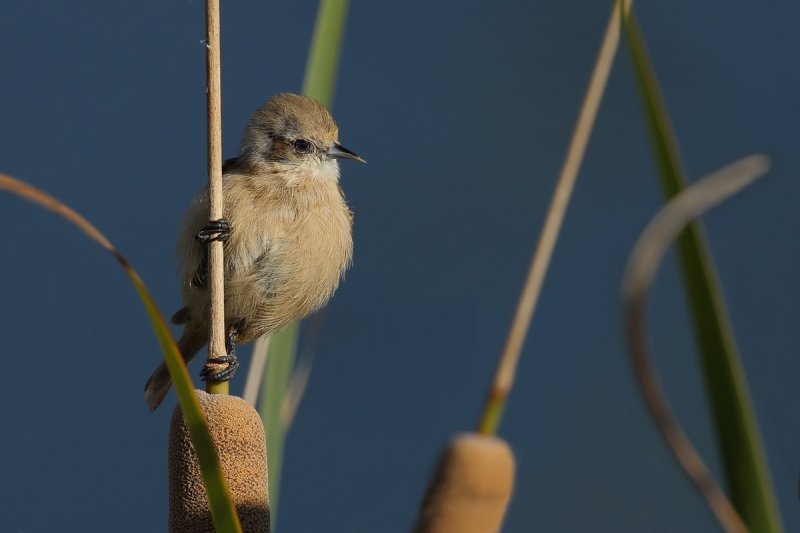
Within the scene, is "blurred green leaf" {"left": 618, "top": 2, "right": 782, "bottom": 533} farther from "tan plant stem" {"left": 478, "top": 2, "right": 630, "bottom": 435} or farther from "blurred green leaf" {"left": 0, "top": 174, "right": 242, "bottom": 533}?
"blurred green leaf" {"left": 0, "top": 174, "right": 242, "bottom": 533}

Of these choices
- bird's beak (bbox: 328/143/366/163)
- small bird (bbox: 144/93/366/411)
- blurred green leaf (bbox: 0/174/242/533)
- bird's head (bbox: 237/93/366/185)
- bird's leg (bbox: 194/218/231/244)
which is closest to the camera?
blurred green leaf (bbox: 0/174/242/533)

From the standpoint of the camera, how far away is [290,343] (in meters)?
1.94

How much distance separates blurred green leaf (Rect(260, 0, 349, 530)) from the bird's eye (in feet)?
2.66

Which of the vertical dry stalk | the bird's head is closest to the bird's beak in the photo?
the bird's head

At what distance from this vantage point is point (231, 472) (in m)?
1.22

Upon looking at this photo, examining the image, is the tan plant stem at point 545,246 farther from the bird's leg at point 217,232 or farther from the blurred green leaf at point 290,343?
the bird's leg at point 217,232

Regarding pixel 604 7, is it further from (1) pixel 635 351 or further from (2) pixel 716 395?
(1) pixel 635 351

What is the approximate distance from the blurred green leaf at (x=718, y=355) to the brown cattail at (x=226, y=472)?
53 centimetres

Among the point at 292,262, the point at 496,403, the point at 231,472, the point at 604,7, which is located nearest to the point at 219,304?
the point at 231,472

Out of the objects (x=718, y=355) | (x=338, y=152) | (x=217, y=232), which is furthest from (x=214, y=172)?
(x=338, y=152)

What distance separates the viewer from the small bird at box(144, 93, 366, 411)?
96.2 inches

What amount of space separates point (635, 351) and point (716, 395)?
1.16ft

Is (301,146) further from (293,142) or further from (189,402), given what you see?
(189,402)

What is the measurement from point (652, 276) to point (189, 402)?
0.53 metres
